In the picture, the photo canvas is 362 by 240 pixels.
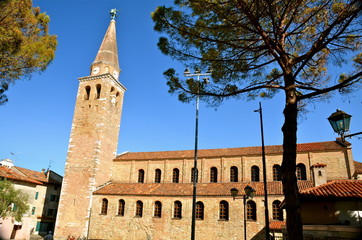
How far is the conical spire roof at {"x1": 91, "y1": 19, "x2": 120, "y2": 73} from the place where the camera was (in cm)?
2947

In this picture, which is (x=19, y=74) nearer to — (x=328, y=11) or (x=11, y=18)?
(x=11, y=18)

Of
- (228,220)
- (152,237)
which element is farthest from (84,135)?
Result: (228,220)

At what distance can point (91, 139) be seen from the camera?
86.8ft

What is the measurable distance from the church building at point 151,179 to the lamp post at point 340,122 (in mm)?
12533

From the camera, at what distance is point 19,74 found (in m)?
9.80

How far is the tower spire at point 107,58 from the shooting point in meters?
29.3

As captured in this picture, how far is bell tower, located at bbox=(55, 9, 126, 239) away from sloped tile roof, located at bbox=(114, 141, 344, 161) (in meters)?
2.89

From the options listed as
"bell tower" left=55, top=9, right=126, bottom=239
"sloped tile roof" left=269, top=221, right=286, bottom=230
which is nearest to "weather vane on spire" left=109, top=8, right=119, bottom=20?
"bell tower" left=55, top=9, right=126, bottom=239

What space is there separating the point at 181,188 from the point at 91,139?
10578 mm

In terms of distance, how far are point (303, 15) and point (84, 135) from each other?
2389 centimetres

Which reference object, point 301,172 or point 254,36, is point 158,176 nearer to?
point 301,172

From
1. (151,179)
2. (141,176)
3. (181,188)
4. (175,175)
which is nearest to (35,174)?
(141,176)

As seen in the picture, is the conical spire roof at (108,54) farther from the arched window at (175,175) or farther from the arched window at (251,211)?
the arched window at (251,211)

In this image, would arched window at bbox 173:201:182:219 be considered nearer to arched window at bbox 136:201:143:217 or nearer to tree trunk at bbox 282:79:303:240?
arched window at bbox 136:201:143:217
